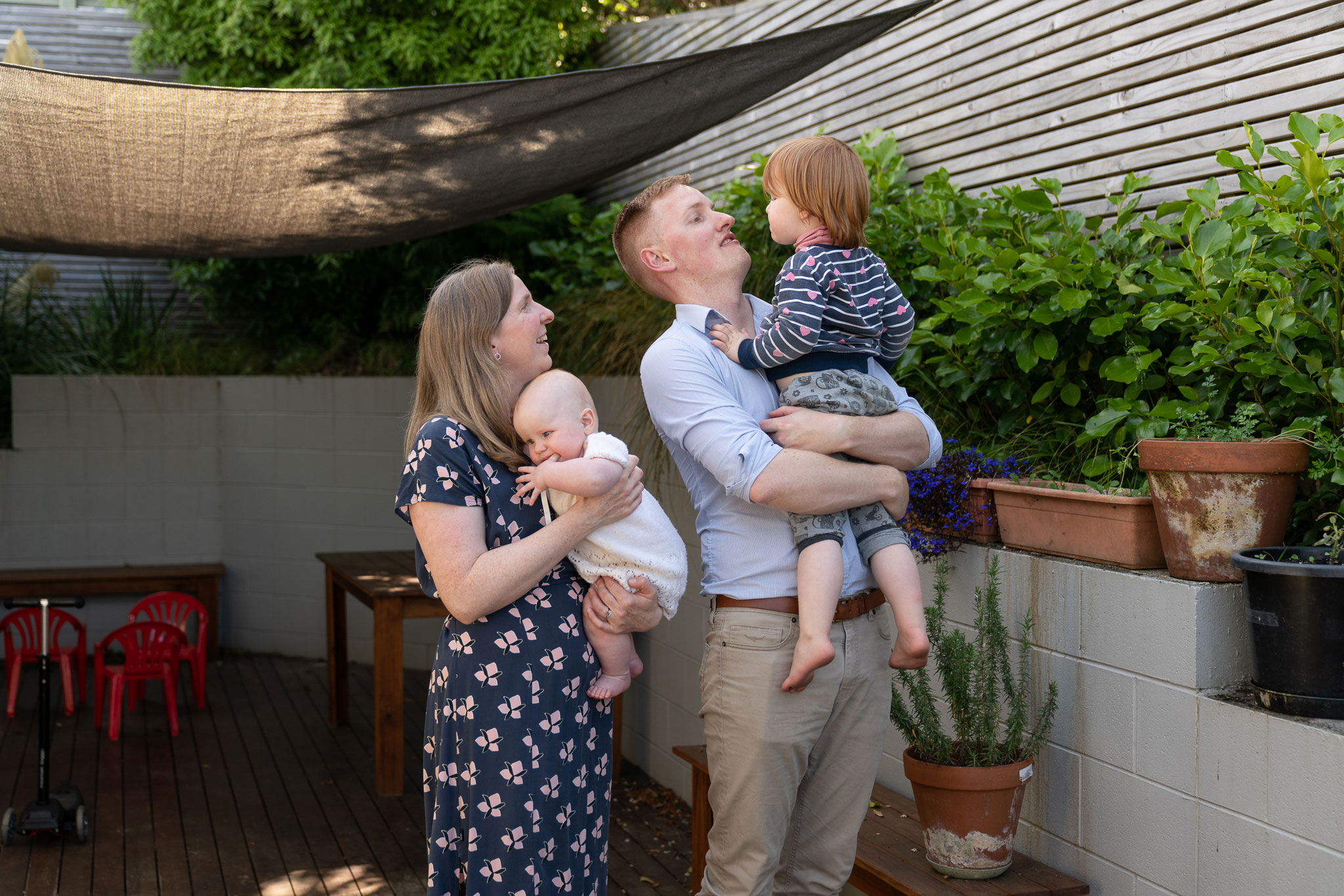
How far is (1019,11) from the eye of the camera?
3285 mm

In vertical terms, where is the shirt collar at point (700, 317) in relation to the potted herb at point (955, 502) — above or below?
above

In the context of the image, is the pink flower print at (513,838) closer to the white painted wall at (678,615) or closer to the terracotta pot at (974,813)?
the terracotta pot at (974,813)

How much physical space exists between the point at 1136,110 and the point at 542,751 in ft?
7.19

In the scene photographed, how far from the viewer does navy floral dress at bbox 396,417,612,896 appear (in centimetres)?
170

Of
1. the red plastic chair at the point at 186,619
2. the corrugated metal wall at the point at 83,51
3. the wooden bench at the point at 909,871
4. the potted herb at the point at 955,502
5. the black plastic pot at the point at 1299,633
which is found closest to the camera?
the black plastic pot at the point at 1299,633

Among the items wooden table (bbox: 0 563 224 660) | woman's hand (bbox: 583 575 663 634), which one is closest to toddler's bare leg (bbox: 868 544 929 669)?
woman's hand (bbox: 583 575 663 634)

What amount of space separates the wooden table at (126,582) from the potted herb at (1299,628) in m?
5.55

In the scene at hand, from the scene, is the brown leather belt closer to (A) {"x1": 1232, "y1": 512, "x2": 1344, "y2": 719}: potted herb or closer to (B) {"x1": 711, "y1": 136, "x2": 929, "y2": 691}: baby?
(B) {"x1": 711, "y1": 136, "x2": 929, "y2": 691}: baby

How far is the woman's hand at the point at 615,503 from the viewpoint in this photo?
170 cm

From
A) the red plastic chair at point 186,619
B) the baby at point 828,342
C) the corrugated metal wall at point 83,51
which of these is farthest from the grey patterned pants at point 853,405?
the corrugated metal wall at point 83,51

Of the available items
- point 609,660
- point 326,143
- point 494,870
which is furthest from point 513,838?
point 326,143

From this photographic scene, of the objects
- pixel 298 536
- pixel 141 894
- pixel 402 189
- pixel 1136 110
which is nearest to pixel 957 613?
pixel 1136 110

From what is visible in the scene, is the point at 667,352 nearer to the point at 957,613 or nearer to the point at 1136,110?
the point at 957,613

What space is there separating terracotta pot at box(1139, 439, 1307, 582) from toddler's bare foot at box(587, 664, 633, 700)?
0.96 m
